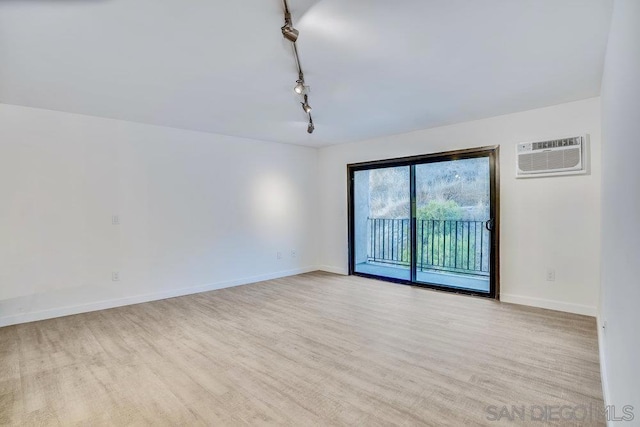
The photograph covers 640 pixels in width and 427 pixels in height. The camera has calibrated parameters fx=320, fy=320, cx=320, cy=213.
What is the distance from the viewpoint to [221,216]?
507 cm

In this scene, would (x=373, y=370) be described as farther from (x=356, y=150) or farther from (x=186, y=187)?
(x=356, y=150)

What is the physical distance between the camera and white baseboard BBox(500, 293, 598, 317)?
3547 millimetres

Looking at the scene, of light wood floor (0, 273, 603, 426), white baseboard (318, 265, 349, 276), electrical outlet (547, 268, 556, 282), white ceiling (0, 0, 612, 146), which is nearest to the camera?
white ceiling (0, 0, 612, 146)

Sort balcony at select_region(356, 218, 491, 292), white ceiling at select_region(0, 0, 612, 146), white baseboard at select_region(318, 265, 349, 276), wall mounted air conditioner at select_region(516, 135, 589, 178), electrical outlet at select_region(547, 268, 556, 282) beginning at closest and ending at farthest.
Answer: white ceiling at select_region(0, 0, 612, 146) < wall mounted air conditioner at select_region(516, 135, 589, 178) < electrical outlet at select_region(547, 268, 556, 282) < balcony at select_region(356, 218, 491, 292) < white baseboard at select_region(318, 265, 349, 276)

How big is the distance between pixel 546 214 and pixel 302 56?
3.37m

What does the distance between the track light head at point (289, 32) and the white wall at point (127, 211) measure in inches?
124

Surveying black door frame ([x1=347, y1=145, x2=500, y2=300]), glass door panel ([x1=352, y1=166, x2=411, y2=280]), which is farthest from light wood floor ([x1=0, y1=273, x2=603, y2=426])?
glass door panel ([x1=352, y1=166, x2=411, y2=280])

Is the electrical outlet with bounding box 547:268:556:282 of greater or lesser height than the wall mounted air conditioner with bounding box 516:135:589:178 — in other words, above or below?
below

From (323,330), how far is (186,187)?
115 inches

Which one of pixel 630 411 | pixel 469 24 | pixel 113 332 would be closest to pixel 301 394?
pixel 630 411

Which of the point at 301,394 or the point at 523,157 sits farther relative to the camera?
the point at 523,157

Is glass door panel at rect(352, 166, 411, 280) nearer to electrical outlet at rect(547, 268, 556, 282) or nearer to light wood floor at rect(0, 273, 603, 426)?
light wood floor at rect(0, 273, 603, 426)

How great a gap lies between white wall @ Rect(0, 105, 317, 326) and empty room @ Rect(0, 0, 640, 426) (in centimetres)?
2

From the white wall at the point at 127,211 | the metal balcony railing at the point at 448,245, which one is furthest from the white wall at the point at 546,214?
the white wall at the point at 127,211
